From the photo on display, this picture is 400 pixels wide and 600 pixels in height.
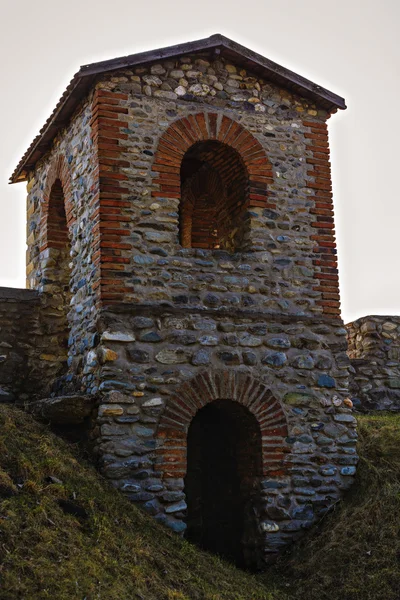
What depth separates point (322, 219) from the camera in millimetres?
9195

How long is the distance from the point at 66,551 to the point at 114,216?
3801mm

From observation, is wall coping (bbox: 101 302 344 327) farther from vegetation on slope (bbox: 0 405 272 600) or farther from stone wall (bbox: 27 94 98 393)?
vegetation on slope (bbox: 0 405 272 600)

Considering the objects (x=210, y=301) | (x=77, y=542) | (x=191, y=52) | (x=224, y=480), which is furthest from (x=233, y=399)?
(x=191, y=52)

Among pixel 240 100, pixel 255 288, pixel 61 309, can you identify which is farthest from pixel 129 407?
pixel 240 100

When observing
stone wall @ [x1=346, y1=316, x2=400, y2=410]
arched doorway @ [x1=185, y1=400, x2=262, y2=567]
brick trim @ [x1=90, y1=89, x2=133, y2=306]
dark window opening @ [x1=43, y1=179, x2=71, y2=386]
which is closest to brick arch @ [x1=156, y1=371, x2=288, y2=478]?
arched doorway @ [x1=185, y1=400, x2=262, y2=567]

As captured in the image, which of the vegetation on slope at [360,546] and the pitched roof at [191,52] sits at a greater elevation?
the pitched roof at [191,52]

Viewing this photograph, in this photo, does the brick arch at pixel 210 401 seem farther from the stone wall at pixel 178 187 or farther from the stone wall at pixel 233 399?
the stone wall at pixel 178 187

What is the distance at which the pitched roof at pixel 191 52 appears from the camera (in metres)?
8.45

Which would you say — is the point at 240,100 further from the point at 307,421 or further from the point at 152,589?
the point at 152,589

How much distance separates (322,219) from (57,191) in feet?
12.1

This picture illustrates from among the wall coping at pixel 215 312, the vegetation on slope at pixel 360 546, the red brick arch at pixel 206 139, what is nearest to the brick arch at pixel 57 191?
the red brick arch at pixel 206 139

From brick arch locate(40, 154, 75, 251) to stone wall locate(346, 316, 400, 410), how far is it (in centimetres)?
497

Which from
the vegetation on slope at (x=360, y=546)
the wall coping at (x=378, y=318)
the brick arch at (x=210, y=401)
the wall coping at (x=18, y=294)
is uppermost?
the wall coping at (x=378, y=318)

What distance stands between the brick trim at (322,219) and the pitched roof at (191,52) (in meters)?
0.40
